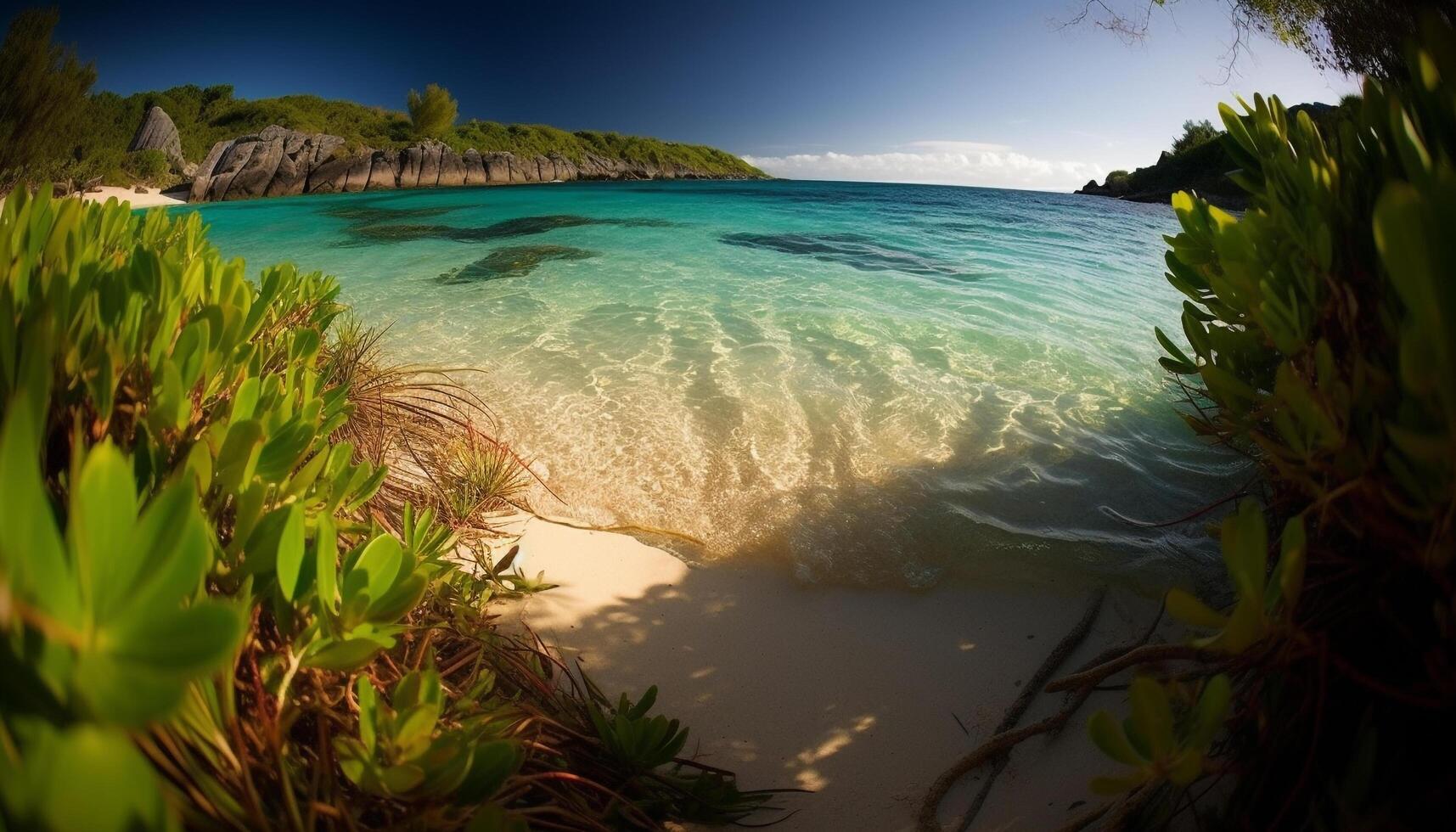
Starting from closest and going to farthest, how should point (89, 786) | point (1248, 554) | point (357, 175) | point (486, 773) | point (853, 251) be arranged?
point (89, 786)
point (1248, 554)
point (486, 773)
point (853, 251)
point (357, 175)

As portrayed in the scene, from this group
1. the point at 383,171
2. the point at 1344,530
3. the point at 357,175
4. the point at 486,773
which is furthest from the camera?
the point at 383,171

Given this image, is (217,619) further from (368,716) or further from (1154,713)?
(1154,713)

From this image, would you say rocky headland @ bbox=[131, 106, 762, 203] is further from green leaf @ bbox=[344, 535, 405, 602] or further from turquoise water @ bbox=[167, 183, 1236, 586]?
green leaf @ bbox=[344, 535, 405, 602]

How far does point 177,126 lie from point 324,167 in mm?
14044

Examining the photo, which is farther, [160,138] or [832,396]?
[160,138]

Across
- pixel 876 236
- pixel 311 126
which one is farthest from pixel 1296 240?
pixel 311 126

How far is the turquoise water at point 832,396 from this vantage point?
2.52 m

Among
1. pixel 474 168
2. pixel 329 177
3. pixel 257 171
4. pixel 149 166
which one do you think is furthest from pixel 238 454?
pixel 474 168

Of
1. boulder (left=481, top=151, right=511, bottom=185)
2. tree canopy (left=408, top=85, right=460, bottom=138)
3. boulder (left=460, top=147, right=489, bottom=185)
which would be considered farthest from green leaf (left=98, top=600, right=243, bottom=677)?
tree canopy (left=408, top=85, right=460, bottom=138)

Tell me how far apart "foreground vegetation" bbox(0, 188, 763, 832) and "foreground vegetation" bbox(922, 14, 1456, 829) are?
0.74 metres

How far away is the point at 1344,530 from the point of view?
2.64 feet

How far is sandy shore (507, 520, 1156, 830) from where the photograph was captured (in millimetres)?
1321

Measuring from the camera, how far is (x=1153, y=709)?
1.95 ft

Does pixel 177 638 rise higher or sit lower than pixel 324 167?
lower
